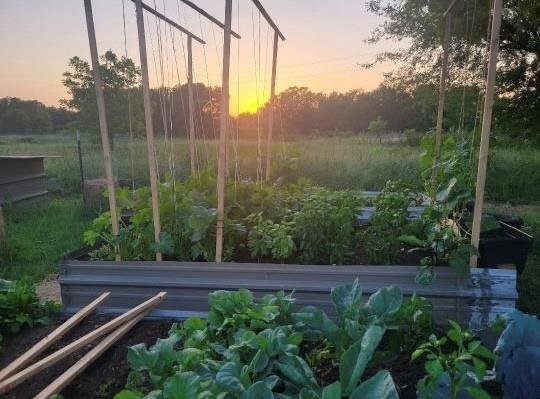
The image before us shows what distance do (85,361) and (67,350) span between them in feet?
0.37

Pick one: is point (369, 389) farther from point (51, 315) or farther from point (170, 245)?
point (51, 315)

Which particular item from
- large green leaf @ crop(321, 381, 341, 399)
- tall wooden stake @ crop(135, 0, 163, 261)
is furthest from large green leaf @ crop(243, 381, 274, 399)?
tall wooden stake @ crop(135, 0, 163, 261)

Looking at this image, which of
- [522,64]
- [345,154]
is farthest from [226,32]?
[345,154]

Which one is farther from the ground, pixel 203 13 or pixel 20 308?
pixel 203 13

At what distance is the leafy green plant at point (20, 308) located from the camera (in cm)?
249

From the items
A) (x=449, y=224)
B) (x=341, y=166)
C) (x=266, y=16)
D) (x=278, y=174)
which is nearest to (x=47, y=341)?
(x=449, y=224)

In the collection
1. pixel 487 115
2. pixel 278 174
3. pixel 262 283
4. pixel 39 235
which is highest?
pixel 487 115

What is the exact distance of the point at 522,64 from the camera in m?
6.26

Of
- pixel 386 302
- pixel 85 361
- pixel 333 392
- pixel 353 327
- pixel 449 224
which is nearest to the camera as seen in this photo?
pixel 333 392

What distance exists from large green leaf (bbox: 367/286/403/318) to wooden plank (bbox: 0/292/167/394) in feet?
4.45

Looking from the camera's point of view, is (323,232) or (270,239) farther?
(323,232)

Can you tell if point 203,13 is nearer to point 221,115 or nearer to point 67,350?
point 221,115

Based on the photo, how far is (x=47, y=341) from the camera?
222 cm

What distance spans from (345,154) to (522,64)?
416 centimetres
